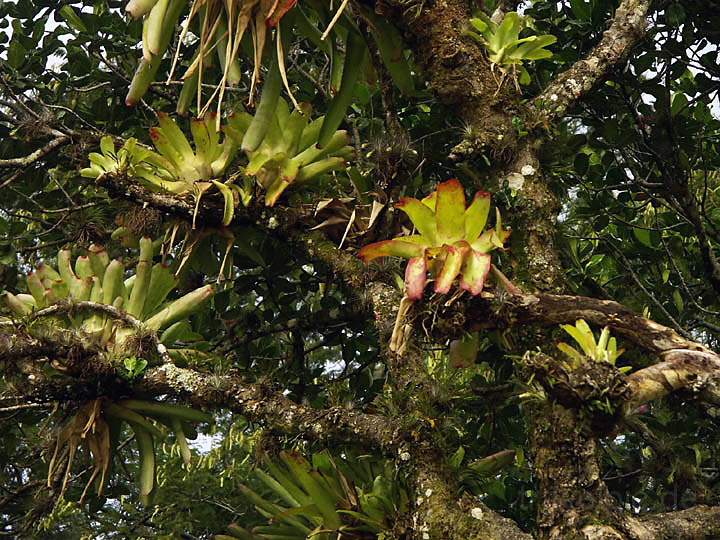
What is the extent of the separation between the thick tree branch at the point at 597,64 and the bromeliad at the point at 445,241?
16.6 inches

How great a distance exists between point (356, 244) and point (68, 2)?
1.94m

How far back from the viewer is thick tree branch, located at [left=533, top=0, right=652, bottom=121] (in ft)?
6.15

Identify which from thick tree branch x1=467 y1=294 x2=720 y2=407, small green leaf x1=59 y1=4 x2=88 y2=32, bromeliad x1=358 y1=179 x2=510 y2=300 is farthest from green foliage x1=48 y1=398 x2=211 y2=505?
small green leaf x1=59 y1=4 x2=88 y2=32

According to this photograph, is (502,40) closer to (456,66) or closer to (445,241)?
(456,66)

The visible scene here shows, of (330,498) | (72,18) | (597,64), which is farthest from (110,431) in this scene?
(72,18)

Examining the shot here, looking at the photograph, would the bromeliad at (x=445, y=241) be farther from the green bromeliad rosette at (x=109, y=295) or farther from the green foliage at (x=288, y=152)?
the green bromeliad rosette at (x=109, y=295)

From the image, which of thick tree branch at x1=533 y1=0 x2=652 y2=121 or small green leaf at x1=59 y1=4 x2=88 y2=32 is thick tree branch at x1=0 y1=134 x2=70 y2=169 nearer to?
small green leaf at x1=59 y1=4 x2=88 y2=32

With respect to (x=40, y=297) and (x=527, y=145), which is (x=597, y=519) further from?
(x=40, y=297)

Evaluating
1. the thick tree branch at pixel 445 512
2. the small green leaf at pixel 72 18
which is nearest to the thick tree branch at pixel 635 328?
the thick tree branch at pixel 445 512

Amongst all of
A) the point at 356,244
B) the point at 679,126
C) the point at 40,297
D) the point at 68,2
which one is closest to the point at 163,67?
the point at 68,2

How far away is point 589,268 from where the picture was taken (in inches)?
110

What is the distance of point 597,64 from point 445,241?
68 cm

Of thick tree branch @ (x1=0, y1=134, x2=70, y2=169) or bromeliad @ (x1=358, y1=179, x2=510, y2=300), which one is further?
thick tree branch @ (x1=0, y1=134, x2=70, y2=169)

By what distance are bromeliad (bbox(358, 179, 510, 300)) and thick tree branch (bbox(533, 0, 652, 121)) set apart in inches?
16.6
